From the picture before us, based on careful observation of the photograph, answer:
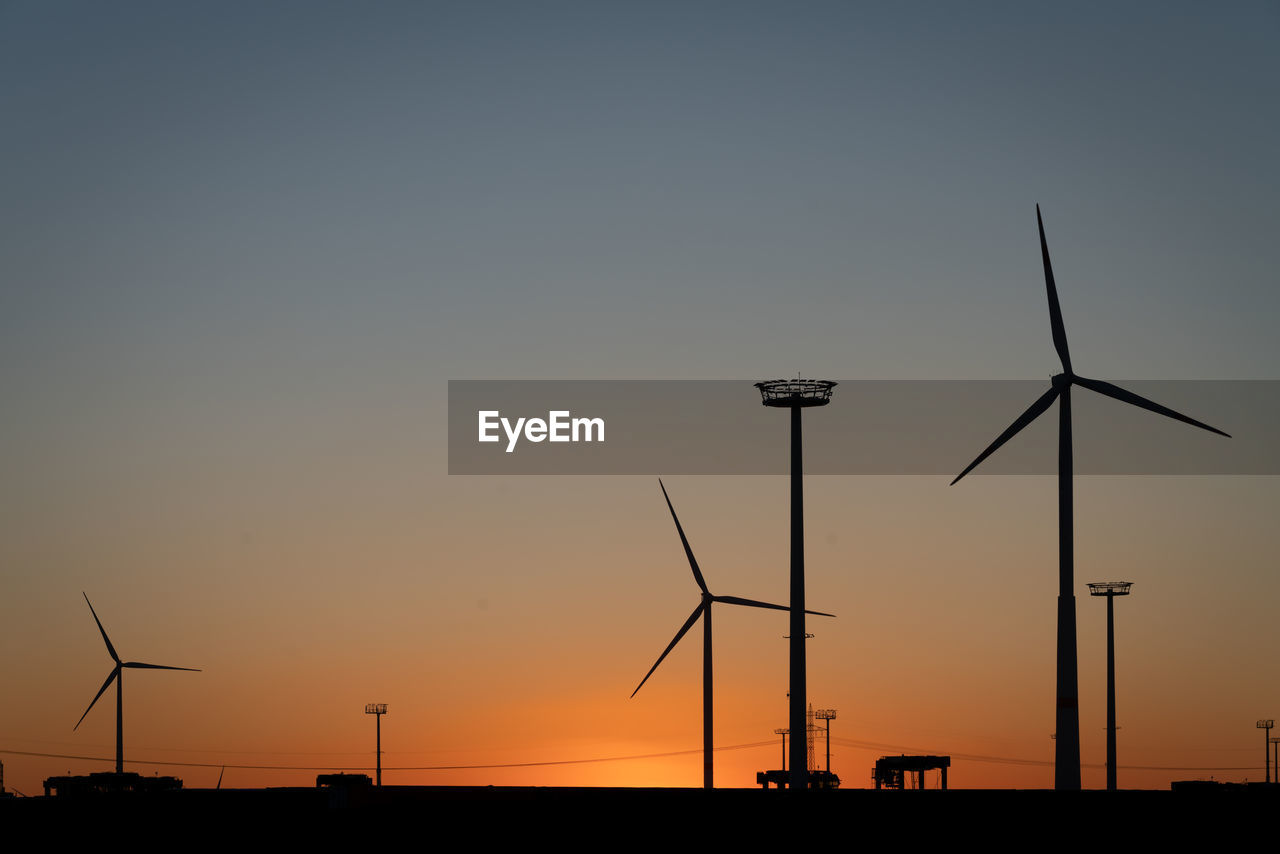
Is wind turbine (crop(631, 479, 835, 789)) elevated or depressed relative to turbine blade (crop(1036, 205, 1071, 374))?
depressed

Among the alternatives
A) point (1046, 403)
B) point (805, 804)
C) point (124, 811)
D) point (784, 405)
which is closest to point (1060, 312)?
point (1046, 403)

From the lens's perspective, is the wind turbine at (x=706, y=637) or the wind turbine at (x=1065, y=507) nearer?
the wind turbine at (x=1065, y=507)

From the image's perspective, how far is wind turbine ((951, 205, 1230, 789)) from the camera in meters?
102

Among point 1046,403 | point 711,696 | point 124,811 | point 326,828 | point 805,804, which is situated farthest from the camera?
point 711,696

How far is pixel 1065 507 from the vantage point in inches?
4240

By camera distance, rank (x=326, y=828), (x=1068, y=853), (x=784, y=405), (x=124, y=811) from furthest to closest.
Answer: (x=784, y=405) < (x=124, y=811) < (x=326, y=828) < (x=1068, y=853)

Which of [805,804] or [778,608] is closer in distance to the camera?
[805,804]

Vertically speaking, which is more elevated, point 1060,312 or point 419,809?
point 1060,312

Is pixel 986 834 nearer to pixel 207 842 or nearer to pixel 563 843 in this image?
pixel 563 843

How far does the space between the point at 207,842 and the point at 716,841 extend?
19442mm

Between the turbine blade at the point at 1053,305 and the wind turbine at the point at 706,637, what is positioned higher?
the turbine blade at the point at 1053,305

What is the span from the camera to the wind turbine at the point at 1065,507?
336 feet

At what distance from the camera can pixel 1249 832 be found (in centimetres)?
6875

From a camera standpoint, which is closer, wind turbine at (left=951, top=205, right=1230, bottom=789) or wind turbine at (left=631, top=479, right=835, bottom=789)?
wind turbine at (left=951, top=205, right=1230, bottom=789)
